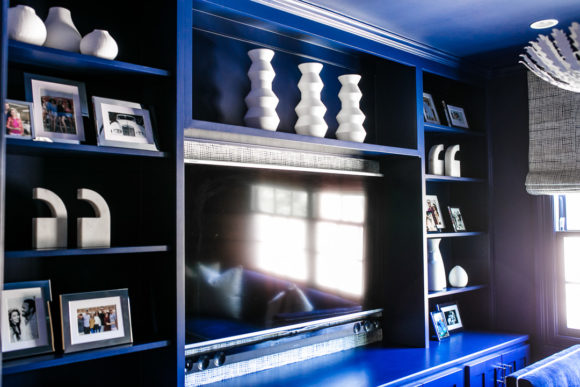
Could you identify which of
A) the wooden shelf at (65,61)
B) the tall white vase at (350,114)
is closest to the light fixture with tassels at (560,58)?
the tall white vase at (350,114)

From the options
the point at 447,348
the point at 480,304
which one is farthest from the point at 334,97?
the point at 480,304

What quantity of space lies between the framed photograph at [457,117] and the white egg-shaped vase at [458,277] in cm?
101

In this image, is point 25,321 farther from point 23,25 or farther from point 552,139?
point 552,139

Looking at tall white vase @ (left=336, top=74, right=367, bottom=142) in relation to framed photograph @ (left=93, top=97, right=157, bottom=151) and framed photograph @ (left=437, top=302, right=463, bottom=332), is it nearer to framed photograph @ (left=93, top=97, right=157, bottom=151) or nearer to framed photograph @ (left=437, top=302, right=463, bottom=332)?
framed photograph @ (left=93, top=97, right=157, bottom=151)

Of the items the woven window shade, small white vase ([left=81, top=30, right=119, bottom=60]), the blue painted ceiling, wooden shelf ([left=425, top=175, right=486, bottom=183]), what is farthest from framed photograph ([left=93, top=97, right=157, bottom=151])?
the woven window shade

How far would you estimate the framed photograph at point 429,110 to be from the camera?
3447 mm

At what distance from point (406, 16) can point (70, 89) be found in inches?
Result: 71.0

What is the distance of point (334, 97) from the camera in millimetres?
3047

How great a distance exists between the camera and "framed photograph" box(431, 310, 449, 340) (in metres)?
3.26

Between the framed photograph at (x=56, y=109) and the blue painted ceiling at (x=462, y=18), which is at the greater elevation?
the blue painted ceiling at (x=462, y=18)

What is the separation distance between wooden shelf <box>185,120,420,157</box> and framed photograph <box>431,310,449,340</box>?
1.05m

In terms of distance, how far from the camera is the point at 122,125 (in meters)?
2.01

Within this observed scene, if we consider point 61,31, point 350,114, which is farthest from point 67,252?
point 350,114

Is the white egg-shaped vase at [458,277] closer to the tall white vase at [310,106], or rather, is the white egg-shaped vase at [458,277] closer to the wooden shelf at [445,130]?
the wooden shelf at [445,130]
